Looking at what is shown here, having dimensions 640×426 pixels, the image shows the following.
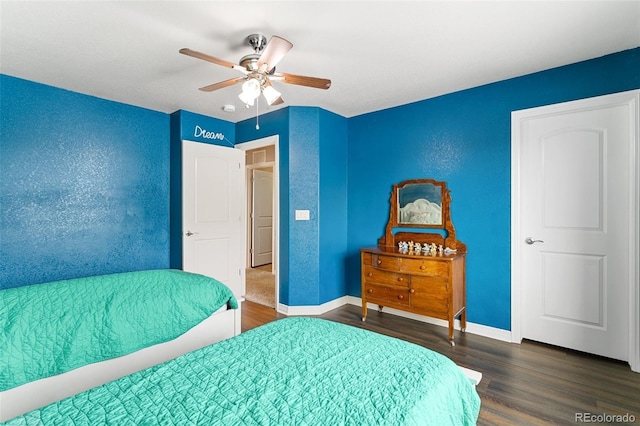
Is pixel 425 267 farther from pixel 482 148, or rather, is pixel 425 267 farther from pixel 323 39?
pixel 323 39

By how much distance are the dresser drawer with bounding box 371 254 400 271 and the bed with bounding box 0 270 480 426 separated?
178 cm

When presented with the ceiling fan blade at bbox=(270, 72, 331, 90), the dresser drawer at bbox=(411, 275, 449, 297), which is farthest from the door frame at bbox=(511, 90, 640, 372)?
the ceiling fan blade at bbox=(270, 72, 331, 90)

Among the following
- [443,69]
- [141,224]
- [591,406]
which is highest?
[443,69]

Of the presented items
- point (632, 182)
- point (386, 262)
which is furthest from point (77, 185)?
point (632, 182)

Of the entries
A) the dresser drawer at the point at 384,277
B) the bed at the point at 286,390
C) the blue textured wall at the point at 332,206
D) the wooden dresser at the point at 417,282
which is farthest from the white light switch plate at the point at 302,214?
the bed at the point at 286,390

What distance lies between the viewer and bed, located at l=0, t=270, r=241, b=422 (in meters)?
1.46

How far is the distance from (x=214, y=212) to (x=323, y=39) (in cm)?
266

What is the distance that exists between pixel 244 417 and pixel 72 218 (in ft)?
11.1

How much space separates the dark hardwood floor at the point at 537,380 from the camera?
189 cm

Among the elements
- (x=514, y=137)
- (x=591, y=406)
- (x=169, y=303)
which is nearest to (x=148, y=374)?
(x=169, y=303)

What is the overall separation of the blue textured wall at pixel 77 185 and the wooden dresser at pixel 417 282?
2.69 m

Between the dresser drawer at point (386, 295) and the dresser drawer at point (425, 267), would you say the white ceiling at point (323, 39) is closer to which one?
the dresser drawer at point (425, 267)

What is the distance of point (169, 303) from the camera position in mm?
1953

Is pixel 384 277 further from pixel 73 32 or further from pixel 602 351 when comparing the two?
pixel 73 32
